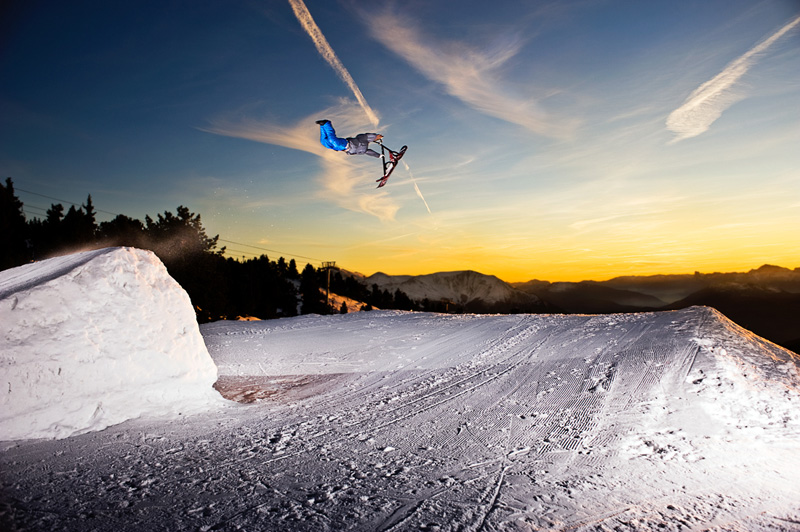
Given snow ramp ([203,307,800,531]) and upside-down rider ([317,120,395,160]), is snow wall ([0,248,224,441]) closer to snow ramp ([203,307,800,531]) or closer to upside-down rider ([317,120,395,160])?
snow ramp ([203,307,800,531])

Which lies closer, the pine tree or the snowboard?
the snowboard

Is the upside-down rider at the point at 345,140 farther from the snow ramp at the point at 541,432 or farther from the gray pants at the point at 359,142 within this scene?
the snow ramp at the point at 541,432

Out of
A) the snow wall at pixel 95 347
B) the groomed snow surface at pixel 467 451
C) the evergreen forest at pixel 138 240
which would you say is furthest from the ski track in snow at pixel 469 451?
the evergreen forest at pixel 138 240

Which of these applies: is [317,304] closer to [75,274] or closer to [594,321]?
[594,321]

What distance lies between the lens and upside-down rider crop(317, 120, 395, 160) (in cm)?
877

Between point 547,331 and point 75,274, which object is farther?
point 547,331

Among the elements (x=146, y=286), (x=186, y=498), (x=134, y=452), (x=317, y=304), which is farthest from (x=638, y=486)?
(x=317, y=304)

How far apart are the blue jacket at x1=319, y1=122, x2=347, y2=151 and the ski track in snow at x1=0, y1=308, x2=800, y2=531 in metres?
5.77

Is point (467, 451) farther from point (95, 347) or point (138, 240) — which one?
point (138, 240)

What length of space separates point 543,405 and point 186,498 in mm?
6009

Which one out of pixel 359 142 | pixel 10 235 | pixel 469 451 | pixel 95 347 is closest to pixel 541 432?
pixel 469 451

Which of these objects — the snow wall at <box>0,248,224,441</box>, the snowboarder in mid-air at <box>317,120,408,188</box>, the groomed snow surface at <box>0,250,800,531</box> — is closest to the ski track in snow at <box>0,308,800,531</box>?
the groomed snow surface at <box>0,250,800,531</box>

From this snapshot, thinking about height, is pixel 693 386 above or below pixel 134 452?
above

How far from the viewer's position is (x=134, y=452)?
16.9 feet
